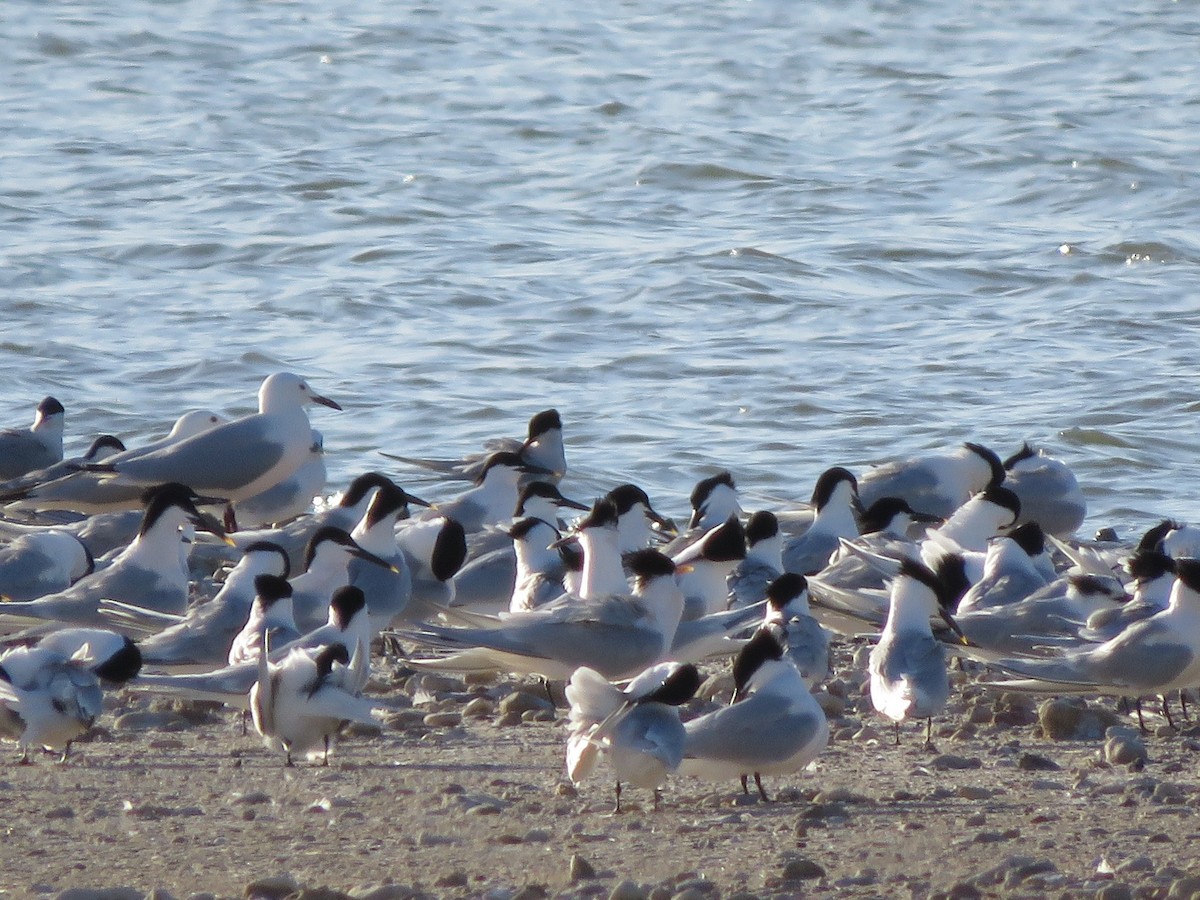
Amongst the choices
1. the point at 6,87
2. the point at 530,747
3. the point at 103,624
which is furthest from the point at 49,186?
the point at 530,747

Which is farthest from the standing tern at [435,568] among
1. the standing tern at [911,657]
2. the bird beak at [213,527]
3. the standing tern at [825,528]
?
the standing tern at [911,657]

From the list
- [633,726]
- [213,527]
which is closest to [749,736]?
[633,726]

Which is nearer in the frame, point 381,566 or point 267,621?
point 267,621

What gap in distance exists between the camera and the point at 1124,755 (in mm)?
5391

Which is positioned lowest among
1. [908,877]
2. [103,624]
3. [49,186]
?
[49,186]

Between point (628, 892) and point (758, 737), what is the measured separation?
2.98ft

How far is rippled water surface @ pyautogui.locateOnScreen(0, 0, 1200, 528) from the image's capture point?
1168 cm

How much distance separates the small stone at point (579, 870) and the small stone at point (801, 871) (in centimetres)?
41

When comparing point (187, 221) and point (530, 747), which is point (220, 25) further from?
point (530, 747)

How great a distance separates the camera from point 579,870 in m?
4.29

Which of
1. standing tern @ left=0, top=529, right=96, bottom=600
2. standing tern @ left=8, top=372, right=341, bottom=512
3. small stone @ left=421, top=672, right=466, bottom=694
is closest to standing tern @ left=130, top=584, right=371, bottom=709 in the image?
small stone @ left=421, top=672, right=466, bottom=694

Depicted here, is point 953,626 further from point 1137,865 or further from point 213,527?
point 213,527

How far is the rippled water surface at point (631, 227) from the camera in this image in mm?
11680

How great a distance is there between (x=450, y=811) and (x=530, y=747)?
2.71 feet
